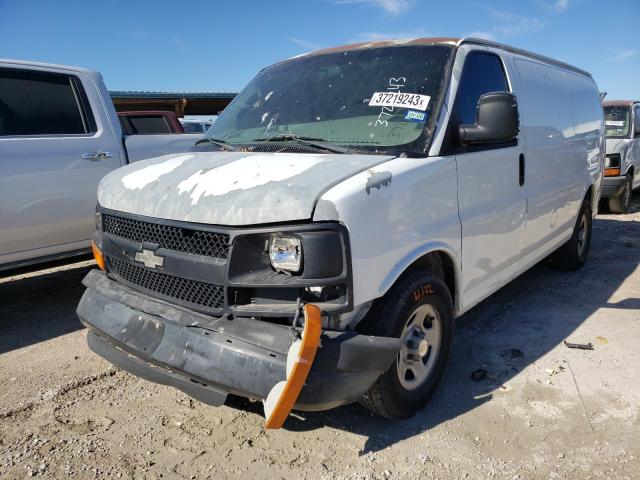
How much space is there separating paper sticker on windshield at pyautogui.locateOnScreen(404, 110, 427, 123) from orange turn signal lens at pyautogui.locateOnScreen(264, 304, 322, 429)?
1358mm

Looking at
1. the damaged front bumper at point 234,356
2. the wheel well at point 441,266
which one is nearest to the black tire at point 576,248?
the wheel well at point 441,266

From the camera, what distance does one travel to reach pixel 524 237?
3.84 metres

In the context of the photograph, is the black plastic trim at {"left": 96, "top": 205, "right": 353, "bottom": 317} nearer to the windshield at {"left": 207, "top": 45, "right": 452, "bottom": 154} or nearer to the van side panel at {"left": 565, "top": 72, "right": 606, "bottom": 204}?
the windshield at {"left": 207, "top": 45, "right": 452, "bottom": 154}

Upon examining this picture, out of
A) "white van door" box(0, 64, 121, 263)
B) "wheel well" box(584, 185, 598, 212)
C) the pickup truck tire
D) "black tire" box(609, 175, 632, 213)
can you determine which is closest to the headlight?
the pickup truck tire

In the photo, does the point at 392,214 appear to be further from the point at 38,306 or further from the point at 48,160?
the point at 38,306

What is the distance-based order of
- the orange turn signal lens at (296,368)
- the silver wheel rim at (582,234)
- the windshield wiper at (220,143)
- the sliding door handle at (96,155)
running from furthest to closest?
1. the silver wheel rim at (582,234)
2. the sliding door handle at (96,155)
3. the windshield wiper at (220,143)
4. the orange turn signal lens at (296,368)

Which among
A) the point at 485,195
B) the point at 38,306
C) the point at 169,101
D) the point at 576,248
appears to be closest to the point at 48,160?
the point at 38,306

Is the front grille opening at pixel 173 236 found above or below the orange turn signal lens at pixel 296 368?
above

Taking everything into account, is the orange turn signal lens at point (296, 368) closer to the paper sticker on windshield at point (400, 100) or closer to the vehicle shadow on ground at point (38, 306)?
the paper sticker on windshield at point (400, 100)

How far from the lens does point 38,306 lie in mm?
4859

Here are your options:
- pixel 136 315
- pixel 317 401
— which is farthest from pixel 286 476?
pixel 136 315

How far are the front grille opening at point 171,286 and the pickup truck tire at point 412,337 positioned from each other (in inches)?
29.4

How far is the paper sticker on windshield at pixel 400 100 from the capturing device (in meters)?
2.88

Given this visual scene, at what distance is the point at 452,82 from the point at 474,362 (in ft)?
6.14
